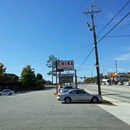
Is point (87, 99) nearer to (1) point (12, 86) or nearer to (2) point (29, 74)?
(1) point (12, 86)

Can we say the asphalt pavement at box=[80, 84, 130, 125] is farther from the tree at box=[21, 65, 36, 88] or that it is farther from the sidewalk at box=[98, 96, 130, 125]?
the tree at box=[21, 65, 36, 88]

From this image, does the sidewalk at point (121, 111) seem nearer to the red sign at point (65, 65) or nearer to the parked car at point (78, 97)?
the parked car at point (78, 97)

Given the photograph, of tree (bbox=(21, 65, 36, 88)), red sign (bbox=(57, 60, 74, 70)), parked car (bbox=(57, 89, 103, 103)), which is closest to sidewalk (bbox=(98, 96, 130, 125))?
parked car (bbox=(57, 89, 103, 103))

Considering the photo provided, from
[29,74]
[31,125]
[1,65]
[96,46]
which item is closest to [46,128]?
[31,125]

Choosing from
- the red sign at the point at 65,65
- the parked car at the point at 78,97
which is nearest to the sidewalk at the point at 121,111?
the parked car at the point at 78,97

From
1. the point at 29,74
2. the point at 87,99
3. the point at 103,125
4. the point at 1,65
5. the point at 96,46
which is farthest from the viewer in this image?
the point at 29,74

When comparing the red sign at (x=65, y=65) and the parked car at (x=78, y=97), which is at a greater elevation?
Result: the red sign at (x=65, y=65)

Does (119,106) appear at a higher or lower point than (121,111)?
higher

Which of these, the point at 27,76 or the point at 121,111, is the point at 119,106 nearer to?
the point at 121,111

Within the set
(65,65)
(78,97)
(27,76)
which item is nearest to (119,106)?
(78,97)

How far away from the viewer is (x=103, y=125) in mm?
13977

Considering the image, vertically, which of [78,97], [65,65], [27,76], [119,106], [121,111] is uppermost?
[27,76]

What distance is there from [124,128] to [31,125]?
393cm

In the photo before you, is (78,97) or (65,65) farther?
(65,65)
